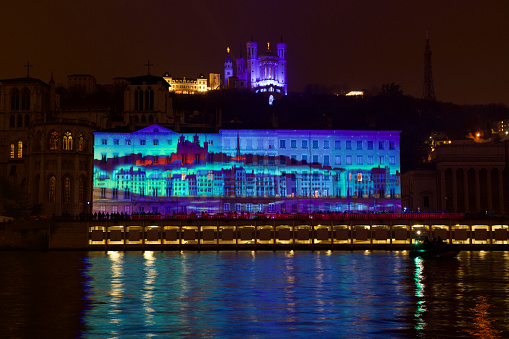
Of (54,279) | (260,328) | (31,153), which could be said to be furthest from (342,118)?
(260,328)

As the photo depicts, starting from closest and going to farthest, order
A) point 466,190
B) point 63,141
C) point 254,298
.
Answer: point 254,298 → point 63,141 → point 466,190

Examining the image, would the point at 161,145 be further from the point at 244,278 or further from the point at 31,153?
the point at 244,278

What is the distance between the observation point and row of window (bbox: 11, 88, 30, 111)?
455 ft

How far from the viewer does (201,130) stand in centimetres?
12119

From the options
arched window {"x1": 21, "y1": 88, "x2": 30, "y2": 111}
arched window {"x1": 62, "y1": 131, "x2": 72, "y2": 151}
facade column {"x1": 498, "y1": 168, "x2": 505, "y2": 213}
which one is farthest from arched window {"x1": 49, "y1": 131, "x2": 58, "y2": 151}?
facade column {"x1": 498, "y1": 168, "x2": 505, "y2": 213}

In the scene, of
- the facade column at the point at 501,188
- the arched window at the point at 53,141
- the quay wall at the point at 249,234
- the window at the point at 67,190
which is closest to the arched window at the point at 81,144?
the arched window at the point at 53,141

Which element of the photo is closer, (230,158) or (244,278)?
(244,278)

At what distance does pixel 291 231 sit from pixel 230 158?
23.3 metres

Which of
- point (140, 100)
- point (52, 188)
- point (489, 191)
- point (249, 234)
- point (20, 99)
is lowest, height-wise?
point (249, 234)

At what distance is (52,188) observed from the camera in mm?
118375

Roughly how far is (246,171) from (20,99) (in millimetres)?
49661

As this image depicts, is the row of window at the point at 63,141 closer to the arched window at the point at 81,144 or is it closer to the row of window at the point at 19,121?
the arched window at the point at 81,144

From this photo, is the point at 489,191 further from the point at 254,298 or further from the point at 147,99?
the point at 254,298

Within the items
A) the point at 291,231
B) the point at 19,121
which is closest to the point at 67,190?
the point at 19,121
